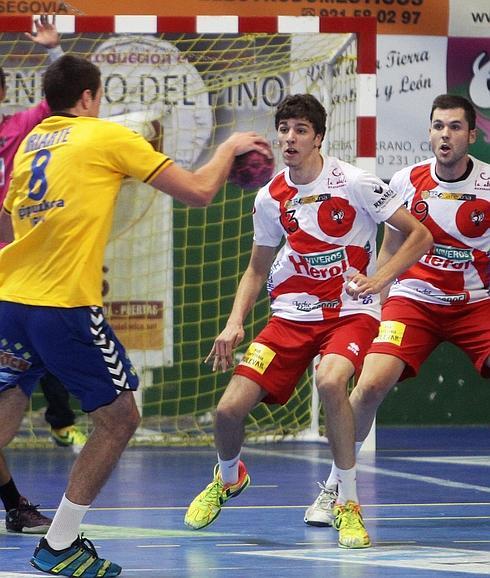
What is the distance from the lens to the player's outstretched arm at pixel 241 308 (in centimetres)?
557

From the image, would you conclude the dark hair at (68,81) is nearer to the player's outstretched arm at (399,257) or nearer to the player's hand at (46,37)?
the player's outstretched arm at (399,257)

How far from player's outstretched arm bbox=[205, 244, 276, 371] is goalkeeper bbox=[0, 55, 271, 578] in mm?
983

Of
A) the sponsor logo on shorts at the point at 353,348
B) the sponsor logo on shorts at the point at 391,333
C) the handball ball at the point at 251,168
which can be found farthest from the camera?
the sponsor logo on shorts at the point at 391,333

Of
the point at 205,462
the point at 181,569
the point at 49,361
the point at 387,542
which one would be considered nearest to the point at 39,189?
the point at 49,361

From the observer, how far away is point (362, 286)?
5.31m

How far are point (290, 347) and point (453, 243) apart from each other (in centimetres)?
102

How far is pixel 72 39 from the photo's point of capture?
9.41 m

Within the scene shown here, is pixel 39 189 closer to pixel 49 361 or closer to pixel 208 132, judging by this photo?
pixel 49 361

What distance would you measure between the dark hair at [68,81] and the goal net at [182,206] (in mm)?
4500

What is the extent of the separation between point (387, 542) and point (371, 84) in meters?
4.16

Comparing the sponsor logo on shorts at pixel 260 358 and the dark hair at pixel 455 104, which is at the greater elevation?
the dark hair at pixel 455 104

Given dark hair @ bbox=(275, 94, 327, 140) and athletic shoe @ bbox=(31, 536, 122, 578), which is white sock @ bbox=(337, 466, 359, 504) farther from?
dark hair @ bbox=(275, 94, 327, 140)

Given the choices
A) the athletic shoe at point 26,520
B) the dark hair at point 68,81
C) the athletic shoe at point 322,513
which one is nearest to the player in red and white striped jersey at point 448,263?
→ the athletic shoe at point 322,513

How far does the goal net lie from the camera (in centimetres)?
934
